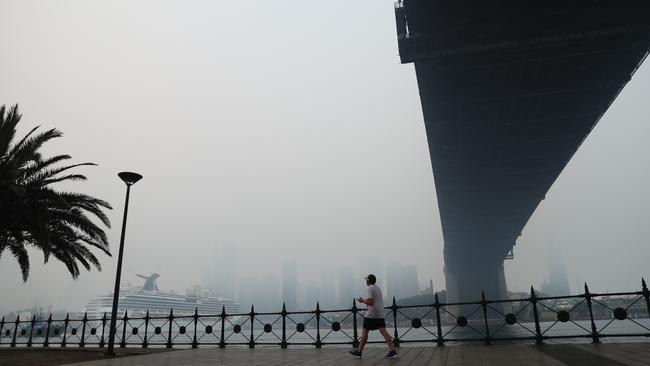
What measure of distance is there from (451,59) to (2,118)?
724 inches

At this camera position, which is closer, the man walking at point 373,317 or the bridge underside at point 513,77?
the man walking at point 373,317

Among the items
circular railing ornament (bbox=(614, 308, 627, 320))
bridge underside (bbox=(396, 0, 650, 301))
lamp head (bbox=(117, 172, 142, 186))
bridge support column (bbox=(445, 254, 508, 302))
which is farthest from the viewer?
bridge support column (bbox=(445, 254, 508, 302))

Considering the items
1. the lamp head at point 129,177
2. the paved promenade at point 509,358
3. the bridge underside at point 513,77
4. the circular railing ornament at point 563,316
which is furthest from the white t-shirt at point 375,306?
the bridge underside at point 513,77

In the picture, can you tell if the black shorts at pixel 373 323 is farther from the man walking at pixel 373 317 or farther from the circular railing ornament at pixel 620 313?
the circular railing ornament at pixel 620 313

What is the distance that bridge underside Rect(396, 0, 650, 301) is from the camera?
19.4 metres

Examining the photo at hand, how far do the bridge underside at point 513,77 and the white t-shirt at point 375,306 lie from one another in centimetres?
1386

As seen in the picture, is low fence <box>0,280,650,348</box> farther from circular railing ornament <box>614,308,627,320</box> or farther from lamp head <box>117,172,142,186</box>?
lamp head <box>117,172,142,186</box>

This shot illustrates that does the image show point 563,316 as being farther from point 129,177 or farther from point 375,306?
point 129,177

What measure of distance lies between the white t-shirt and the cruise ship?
66.3 m

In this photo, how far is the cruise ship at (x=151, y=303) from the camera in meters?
69.4

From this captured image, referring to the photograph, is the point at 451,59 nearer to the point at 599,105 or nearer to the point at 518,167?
the point at 599,105

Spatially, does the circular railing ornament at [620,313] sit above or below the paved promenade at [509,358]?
above

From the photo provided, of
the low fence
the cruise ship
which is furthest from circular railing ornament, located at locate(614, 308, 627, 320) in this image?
the cruise ship

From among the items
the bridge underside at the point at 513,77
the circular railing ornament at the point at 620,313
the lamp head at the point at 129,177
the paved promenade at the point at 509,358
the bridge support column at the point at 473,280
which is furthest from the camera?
the bridge support column at the point at 473,280
